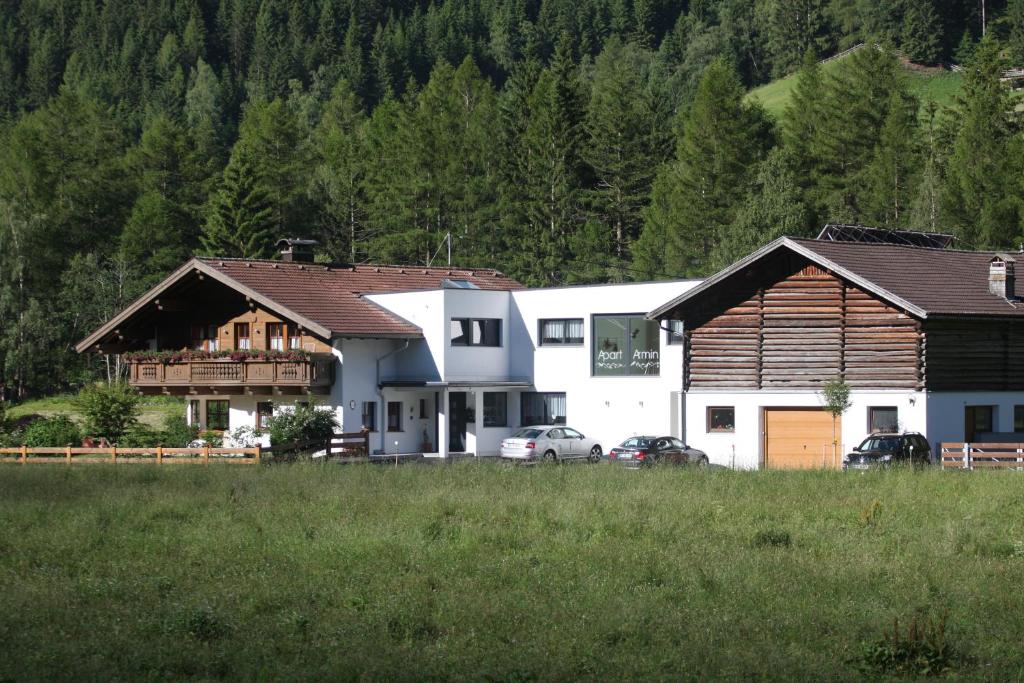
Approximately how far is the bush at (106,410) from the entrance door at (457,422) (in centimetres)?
1135

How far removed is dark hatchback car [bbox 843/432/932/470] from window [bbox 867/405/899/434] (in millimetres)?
2638

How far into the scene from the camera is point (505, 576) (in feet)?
70.8

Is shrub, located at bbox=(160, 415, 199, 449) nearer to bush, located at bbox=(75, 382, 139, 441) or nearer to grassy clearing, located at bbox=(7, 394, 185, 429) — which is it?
bush, located at bbox=(75, 382, 139, 441)

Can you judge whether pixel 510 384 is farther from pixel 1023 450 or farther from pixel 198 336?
pixel 1023 450

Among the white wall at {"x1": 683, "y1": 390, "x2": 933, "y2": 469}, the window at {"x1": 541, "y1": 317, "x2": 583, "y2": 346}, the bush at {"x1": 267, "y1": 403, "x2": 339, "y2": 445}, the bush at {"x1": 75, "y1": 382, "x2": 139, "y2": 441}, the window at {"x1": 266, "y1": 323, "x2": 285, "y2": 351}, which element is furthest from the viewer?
the window at {"x1": 541, "y1": 317, "x2": 583, "y2": 346}

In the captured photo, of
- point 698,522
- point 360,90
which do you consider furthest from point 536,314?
point 360,90

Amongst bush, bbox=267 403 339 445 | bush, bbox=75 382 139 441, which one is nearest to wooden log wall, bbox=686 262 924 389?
bush, bbox=267 403 339 445

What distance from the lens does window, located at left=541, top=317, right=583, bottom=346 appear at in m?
53.2

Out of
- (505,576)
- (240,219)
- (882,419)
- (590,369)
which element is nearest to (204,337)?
(590,369)

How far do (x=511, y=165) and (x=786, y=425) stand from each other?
158 feet

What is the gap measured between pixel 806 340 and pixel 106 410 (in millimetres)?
23597

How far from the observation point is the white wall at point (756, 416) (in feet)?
139

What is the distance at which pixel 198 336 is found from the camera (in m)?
55.3

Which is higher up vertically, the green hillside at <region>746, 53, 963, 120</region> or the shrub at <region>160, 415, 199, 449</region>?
the green hillside at <region>746, 53, 963, 120</region>
